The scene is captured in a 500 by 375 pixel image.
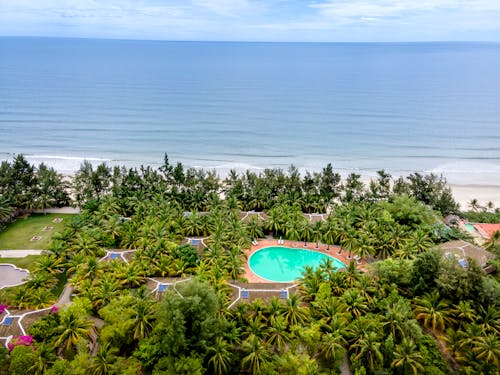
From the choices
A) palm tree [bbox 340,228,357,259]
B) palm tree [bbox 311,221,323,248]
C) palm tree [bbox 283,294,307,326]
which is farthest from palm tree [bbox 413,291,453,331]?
palm tree [bbox 311,221,323,248]

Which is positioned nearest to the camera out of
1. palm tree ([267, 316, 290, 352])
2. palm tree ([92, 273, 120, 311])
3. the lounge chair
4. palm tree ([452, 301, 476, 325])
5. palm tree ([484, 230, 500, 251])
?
palm tree ([267, 316, 290, 352])

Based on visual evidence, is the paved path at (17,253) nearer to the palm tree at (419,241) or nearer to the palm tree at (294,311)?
the palm tree at (294,311)

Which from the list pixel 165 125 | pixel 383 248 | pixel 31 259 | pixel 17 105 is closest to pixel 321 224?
pixel 383 248

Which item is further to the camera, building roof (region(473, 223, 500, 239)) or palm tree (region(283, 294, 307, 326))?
building roof (region(473, 223, 500, 239))

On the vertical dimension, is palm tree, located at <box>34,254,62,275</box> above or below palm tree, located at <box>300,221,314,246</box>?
below

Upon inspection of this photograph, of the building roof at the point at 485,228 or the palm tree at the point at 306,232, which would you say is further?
the building roof at the point at 485,228

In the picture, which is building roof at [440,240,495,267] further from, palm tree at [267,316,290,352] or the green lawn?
the green lawn

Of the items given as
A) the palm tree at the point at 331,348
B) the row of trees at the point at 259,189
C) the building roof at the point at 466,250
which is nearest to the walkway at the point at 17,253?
the row of trees at the point at 259,189

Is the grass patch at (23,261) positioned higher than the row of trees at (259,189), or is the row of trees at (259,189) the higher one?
the row of trees at (259,189)

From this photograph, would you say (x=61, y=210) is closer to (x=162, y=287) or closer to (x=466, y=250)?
(x=162, y=287)
